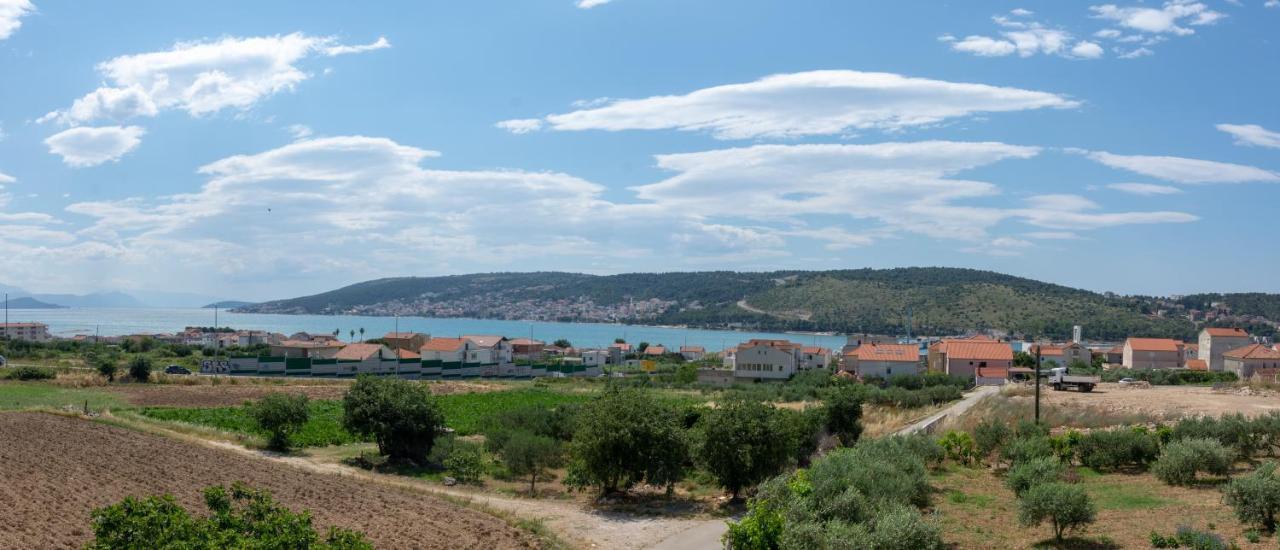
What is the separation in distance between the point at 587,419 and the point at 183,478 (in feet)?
36.4

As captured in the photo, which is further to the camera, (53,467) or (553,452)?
(553,452)

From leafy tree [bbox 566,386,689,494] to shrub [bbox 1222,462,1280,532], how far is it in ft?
45.6

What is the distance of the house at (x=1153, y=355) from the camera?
78.2 m

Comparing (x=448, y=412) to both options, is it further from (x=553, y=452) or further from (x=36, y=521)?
(x=36, y=521)

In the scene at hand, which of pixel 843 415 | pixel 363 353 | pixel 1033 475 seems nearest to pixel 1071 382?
pixel 843 415

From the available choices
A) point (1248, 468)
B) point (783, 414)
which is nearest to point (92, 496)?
point (783, 414)

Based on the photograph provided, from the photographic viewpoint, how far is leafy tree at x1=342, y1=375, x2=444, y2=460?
30.6 m

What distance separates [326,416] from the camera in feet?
146

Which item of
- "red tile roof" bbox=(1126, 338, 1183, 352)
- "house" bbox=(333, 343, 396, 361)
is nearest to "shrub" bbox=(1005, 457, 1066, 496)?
"red tile roof" bbox=(1126, 338, 1183, 352)

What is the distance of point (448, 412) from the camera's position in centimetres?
4891

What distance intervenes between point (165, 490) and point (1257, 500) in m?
23.3

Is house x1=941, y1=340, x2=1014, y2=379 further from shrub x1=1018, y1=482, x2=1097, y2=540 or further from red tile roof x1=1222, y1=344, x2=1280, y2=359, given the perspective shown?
shrub x1=1018, y1=482, x2=1097, y2=540

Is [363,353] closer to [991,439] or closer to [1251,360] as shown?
[991,439]

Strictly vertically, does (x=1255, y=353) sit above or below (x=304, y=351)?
above
